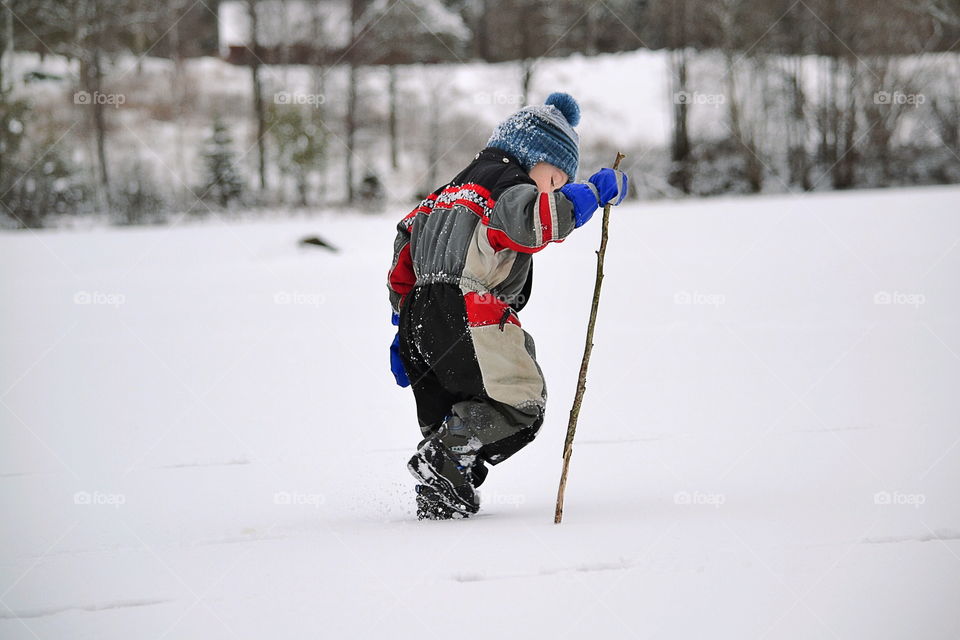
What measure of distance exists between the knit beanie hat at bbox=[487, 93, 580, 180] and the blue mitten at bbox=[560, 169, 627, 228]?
264 mm

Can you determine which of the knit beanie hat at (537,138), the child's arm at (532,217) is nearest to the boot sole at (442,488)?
the child's arm at (532,217)

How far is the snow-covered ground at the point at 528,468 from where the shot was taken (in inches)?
68.4

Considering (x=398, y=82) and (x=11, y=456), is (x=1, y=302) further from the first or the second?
(x=398, y=82)

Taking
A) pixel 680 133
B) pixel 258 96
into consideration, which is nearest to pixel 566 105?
pixel 680 133

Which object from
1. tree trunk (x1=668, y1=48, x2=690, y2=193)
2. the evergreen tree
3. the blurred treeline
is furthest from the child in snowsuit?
tree trunk (x1=668, y1=48, x2=690, y2=193)

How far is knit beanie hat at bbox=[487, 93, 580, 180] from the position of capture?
95.6 inches

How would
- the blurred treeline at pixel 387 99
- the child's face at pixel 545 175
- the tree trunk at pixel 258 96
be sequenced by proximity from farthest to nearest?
the tree trunk at pixel 258 96 → the blurred treeline at pixel 387 99 → the child's face at pixel 545 175

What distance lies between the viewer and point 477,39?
2162 cm

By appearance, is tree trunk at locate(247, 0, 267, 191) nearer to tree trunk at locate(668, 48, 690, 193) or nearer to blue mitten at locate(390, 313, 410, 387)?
tree trunk at locate(668, 48, 690, 193)

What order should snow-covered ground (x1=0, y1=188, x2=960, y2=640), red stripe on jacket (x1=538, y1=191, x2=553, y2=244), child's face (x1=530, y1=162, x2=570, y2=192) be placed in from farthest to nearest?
child's face (x1=530, y1=162, x2=570, y2=192), red stripe on jacket (x1=538, y1=191, x2=553, y2=244), snow-covered ground (x1=0, y1=188, x2=960, y2=640)

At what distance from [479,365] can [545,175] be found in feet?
1.98

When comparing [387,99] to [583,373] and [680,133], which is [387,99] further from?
[583,373]

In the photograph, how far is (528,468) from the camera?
318 cm

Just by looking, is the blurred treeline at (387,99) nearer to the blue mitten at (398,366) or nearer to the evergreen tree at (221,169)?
the evergreen tree at (221,169)
